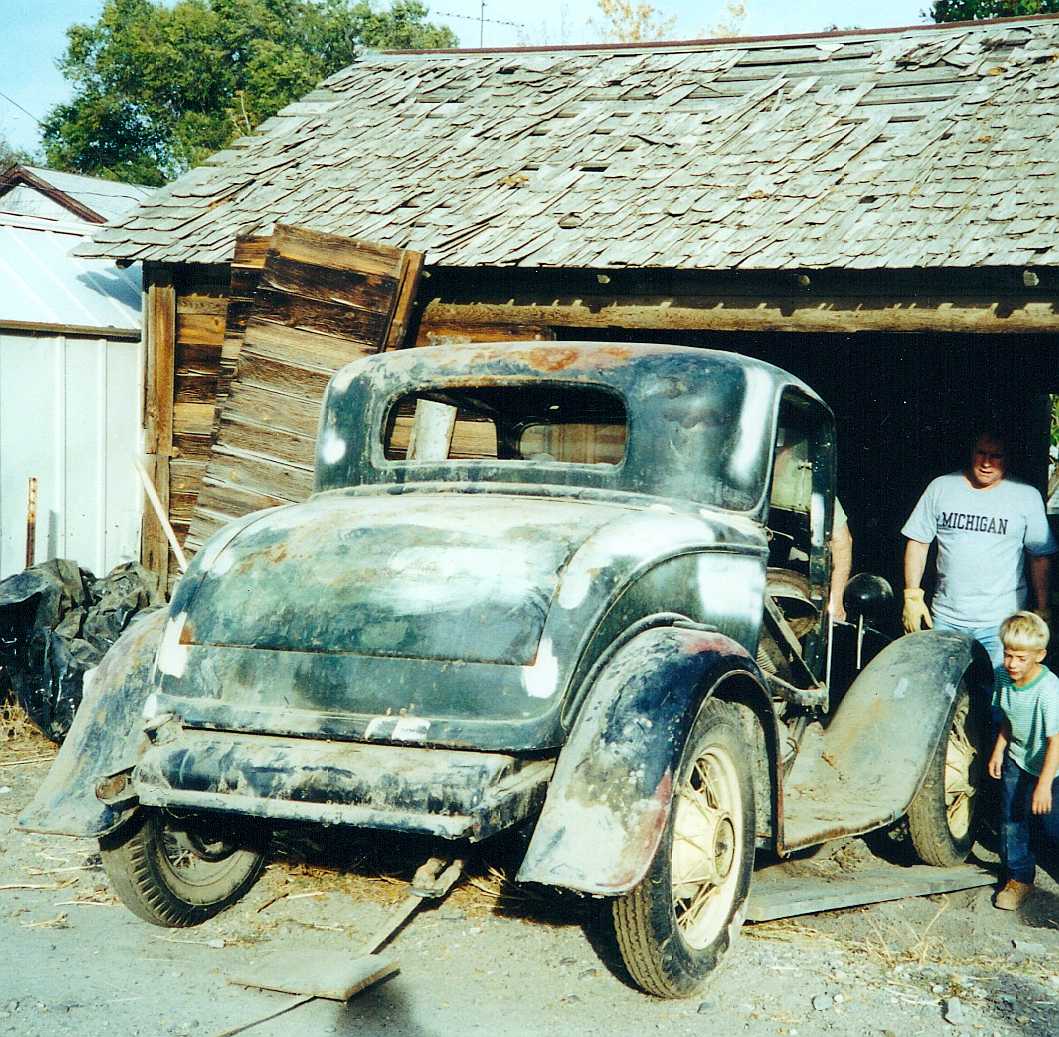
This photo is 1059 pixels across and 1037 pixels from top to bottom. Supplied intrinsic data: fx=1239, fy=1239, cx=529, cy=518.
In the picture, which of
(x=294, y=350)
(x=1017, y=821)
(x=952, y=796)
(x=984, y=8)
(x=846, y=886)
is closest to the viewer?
(x=846, y=886)

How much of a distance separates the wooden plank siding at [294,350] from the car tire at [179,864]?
324 cm

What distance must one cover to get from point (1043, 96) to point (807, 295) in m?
2.35

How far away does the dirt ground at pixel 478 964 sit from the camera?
11.9ft

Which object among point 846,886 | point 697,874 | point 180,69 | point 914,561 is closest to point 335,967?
point 697,874

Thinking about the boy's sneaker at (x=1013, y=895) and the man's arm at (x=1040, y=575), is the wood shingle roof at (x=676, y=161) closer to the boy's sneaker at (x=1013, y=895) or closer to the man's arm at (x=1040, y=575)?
the man's arm at (x=1040, y=575)

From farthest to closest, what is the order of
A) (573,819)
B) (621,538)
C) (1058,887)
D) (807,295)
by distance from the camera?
(807,295)
(1058,887)
(621,538)
(573,819)

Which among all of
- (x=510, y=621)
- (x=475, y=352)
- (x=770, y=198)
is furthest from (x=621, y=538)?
(x=770, y=198)

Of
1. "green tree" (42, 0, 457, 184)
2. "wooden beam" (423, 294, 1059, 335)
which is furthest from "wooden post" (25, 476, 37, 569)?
"green tree" (42, 0, 457, 184)

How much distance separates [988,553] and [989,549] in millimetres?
22

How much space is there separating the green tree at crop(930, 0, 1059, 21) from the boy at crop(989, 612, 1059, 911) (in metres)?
21.4

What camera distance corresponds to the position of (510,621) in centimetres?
356

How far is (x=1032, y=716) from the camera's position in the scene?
16.3ft

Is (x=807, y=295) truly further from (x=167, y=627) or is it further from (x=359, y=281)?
(x=167, y=627)

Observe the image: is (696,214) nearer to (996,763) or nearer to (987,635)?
(987,635)
